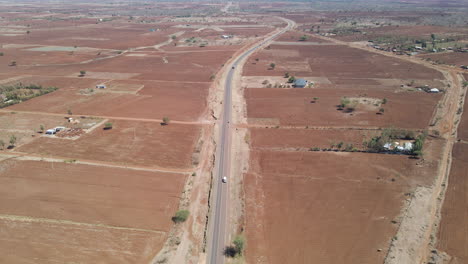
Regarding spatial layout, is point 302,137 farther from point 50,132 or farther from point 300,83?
point 50,132

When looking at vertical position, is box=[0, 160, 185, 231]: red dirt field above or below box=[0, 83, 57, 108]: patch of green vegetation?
below

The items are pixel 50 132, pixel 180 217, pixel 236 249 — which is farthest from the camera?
pixel 50 132

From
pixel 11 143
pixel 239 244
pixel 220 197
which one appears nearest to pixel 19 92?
pixel 11 143

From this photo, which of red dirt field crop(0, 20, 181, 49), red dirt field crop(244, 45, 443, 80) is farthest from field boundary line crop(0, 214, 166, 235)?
red dirt field crop(0, 20, 181, 49)

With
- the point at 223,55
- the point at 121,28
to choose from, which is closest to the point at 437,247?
the point at 223,55

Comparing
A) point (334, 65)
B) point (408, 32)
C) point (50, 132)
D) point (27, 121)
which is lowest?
point (50, 132)

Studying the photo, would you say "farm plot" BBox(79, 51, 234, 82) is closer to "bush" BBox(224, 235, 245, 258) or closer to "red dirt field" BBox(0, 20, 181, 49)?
"red dirt field" BBox(0, 20, 181, 49)
